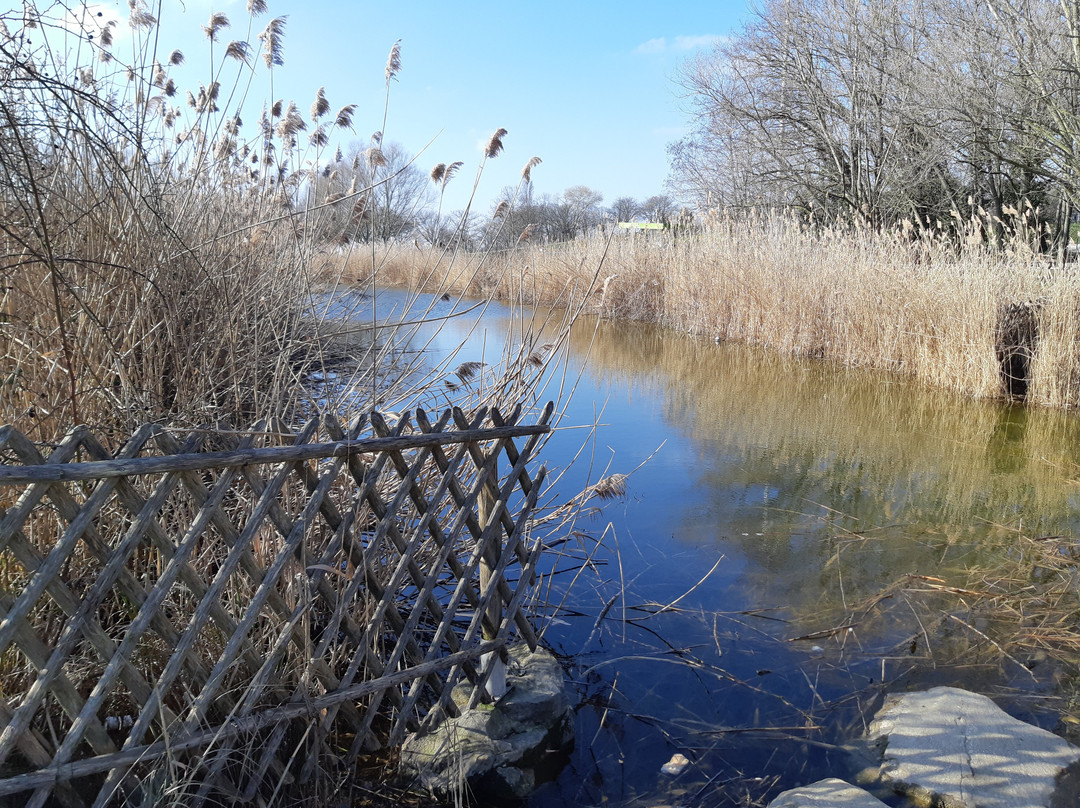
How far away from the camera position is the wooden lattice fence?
1.54m

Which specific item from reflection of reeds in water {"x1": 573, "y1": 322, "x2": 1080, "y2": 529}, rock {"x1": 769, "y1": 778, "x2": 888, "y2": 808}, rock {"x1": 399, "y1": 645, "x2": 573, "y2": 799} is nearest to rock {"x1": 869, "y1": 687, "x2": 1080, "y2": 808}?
rock {"x1": 769, "y1": 778, "x2": 888, "y2": 808}

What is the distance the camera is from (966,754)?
7.79ft

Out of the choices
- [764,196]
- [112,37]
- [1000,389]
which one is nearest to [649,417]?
[1000,389]

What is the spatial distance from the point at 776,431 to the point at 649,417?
3.84ft

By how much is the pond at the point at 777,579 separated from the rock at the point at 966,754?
0.39ft

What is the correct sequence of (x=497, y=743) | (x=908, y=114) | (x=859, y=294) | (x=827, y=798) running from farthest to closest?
(x=908, y=114) < (x=859, y=294) < (x=497, y=743) < (x=827, y=798)

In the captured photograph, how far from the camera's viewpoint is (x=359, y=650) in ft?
6.75

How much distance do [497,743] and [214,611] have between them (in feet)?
3.25

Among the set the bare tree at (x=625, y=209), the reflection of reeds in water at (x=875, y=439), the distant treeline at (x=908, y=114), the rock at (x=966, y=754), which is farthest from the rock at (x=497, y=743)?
the bare tree at (x=625, y=209)

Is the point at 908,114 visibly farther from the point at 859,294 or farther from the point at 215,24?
the point at 215,24

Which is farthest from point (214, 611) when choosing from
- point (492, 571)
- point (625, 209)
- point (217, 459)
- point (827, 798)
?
point (625, 209)

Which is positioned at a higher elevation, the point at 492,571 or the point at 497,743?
the point at 492,571

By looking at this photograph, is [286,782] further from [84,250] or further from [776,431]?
[776,431]

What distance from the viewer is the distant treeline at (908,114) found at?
1091 cm
